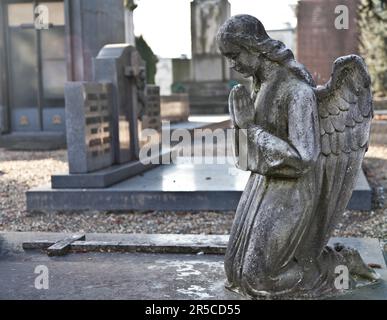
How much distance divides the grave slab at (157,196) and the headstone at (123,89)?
113 centimetres

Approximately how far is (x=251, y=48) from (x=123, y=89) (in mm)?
5828

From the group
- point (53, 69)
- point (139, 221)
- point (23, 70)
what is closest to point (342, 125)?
point (139, 221)

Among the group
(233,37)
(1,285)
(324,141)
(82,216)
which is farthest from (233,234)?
→ (82,216)

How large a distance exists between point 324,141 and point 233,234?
689 mm

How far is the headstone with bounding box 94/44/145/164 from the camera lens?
8594 mm

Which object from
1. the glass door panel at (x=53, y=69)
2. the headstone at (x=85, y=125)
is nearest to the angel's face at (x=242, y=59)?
the headstone at (x=85, y=125)

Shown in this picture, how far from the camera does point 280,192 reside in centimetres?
315

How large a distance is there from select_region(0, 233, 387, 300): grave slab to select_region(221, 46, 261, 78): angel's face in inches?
47.0

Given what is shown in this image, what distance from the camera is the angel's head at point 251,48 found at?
3.10 metres

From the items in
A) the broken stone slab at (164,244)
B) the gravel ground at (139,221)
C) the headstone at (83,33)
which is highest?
the headstone at (83,33)

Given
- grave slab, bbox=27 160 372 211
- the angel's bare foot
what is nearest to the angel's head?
the angel's bare foot

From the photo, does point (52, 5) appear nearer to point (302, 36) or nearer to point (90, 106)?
point (302, 36)

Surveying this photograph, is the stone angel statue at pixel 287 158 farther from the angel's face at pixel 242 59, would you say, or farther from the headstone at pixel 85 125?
the headstone at pixel 85 125

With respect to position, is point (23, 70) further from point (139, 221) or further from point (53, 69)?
point (139, 221)
